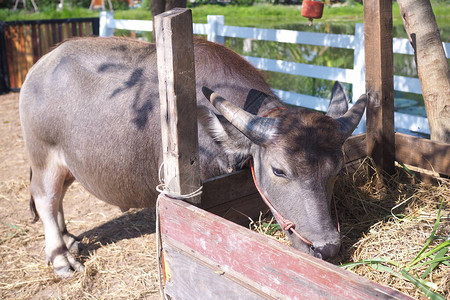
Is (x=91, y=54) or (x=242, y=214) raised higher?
(x=91, y=54)

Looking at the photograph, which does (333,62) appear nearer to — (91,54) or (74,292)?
(91,54)

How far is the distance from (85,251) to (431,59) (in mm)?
3739

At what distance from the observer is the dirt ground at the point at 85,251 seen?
13.9 feet

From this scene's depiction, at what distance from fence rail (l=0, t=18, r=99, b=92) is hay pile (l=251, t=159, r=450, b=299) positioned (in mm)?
9738

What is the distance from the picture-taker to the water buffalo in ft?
9.54

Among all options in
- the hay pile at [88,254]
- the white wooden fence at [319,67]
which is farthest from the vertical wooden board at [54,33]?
the hay pile at [88,254]

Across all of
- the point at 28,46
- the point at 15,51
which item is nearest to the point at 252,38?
the point at 28,46

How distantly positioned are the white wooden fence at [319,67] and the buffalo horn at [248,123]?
333 cm

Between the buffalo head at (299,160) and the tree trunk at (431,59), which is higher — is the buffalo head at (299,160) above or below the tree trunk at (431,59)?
below

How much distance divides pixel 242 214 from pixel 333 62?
9.04m

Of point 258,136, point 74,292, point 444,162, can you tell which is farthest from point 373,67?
point 74,292

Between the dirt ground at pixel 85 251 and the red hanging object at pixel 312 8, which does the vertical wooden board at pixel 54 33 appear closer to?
the dirt ground at pixel 85 251

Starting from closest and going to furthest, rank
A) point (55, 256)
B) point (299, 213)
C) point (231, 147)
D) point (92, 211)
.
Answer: point (299, 213), point (231, 147), point (55, 256), point (92, 211)

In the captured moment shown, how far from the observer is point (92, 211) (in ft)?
19.2
